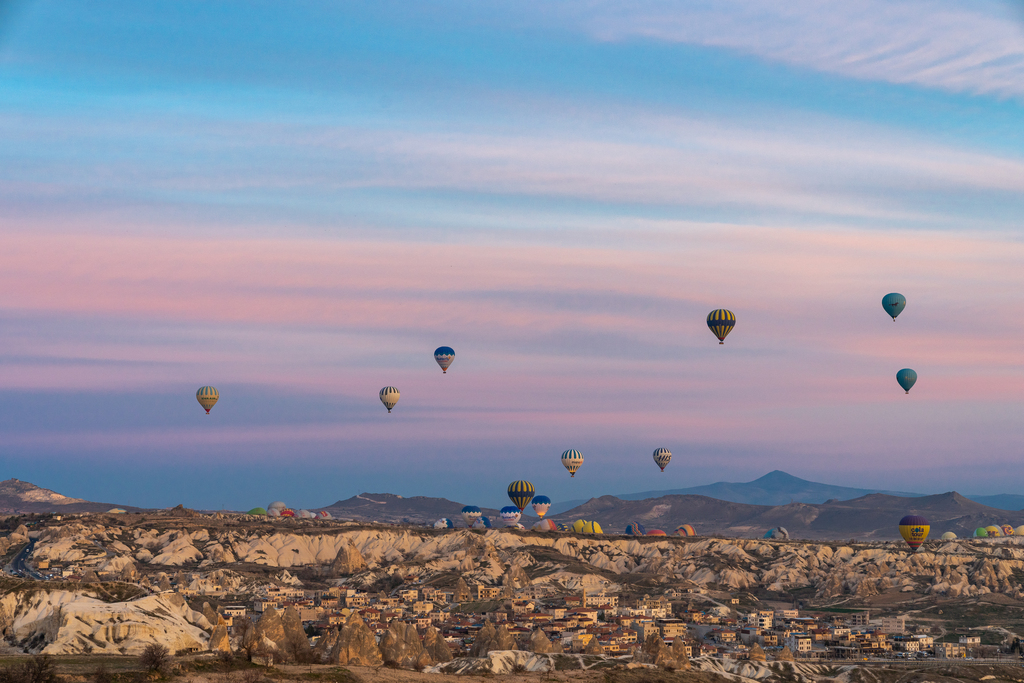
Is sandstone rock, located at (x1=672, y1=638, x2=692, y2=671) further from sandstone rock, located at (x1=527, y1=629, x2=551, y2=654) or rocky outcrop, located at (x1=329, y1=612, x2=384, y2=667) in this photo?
rocky outcrop, located at (x1=329, y1=612, x2=384, y2=667)

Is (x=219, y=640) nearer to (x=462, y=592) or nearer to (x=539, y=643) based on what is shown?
(x=539, y=643)

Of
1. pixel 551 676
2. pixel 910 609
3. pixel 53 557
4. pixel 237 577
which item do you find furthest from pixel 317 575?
pixel 551 676

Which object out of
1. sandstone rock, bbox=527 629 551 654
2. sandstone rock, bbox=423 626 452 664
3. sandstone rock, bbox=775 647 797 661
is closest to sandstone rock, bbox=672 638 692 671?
sandstone rock, bbox=527 629 551 654

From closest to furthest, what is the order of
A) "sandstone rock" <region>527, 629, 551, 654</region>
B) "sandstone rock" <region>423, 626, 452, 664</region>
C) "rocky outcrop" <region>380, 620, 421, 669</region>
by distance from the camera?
1. "rocky outcrop" <region>380, 620, 421, 669</region>
2. "sandstone rock" <region>423, 626, 452, 664</region>
3. "sandstone rock" <region>527, 629, 551, 654</region>

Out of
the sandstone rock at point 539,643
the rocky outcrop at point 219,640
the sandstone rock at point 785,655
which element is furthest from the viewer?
the sandstone rock at point 785,655

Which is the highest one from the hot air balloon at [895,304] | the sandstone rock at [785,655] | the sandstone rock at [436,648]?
the hot air balloon at [895,304]

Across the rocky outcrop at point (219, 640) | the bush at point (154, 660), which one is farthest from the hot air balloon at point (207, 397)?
the bush at point (154, 660)

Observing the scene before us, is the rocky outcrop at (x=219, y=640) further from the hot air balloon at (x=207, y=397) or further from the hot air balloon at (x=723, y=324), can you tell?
A: the hot air balloon at (x=207, y=397)

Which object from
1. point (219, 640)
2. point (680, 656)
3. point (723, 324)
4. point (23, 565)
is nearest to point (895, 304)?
point (723, 324)
